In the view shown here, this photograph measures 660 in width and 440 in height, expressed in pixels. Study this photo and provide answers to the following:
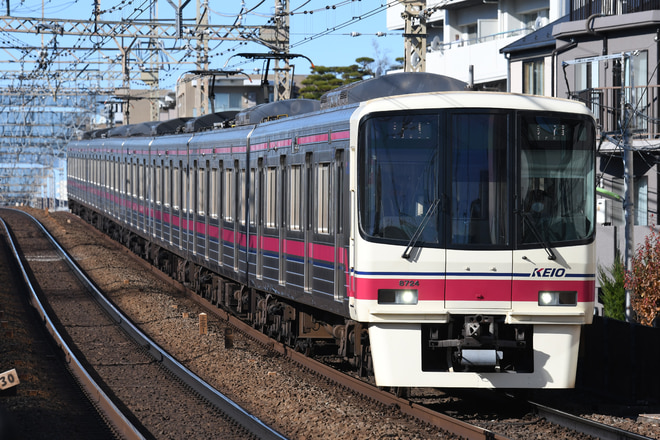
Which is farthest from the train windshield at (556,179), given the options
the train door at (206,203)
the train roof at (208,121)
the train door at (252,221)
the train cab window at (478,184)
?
the train roof at (208,121)

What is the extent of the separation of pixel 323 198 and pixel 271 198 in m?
2.40

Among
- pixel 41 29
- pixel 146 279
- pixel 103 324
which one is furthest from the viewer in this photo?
pixel 41 29

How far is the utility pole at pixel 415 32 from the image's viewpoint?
1755cm

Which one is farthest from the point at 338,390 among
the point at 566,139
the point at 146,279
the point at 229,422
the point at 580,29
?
the point at 146,279

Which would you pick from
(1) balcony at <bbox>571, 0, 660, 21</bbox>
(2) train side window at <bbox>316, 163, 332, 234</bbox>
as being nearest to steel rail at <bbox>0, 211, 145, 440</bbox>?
(2) train side window at <bbox>316, 163, 332, 234</bbox>

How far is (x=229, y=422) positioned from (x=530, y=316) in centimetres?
292

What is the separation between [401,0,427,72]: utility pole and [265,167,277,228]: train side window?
576 centimetres

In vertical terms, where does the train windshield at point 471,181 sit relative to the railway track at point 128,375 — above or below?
above

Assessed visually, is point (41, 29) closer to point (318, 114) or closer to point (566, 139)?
point (318, 114)

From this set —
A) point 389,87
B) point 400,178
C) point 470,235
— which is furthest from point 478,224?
point 389,87

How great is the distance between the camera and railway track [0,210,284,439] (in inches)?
362

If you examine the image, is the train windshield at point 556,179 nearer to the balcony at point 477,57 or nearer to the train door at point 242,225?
the train door at point 242,225

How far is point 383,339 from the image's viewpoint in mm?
8531

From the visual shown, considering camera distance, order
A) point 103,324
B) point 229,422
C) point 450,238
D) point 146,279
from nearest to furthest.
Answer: point 450,238 < point 229,422 < point 103,324 < point 146,279
